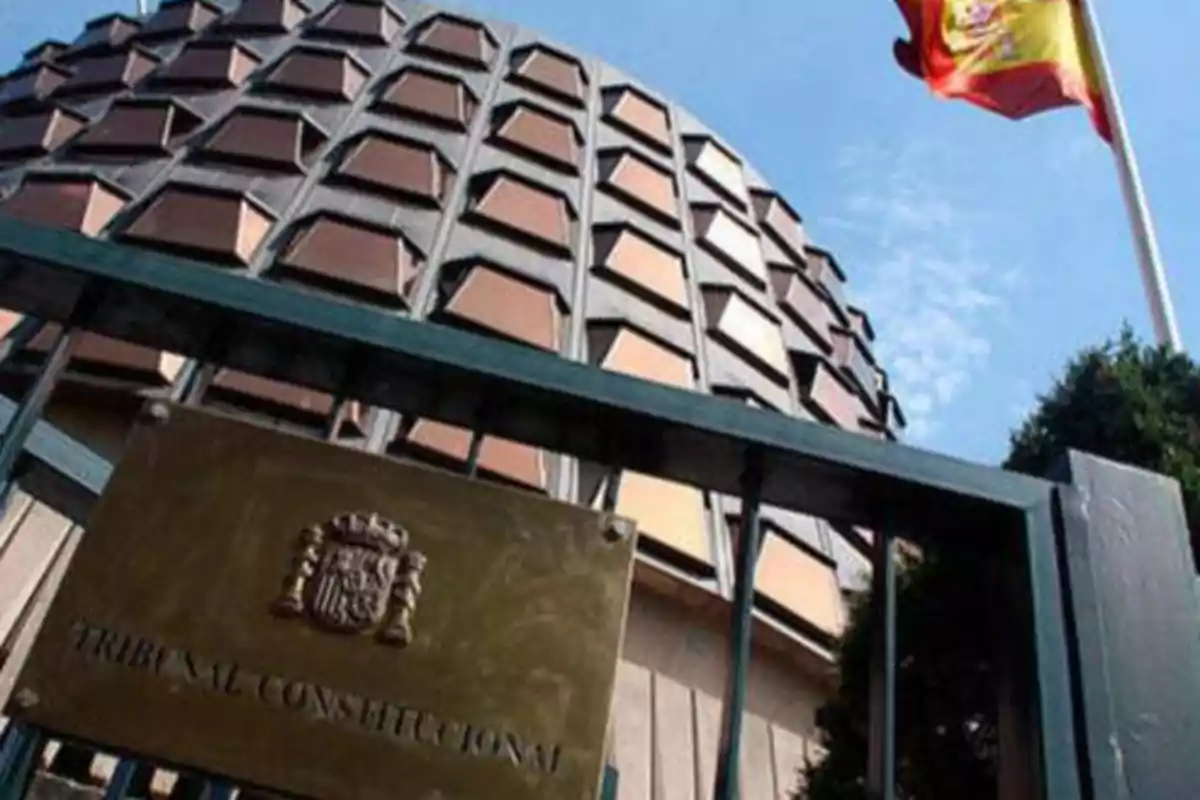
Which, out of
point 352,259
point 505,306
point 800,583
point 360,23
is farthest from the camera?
point 360,23

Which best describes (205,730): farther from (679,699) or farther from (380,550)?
(679,699)

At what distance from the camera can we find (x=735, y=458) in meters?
1.91

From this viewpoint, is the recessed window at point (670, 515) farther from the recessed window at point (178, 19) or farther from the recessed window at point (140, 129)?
the recessed window at point (178, 19)

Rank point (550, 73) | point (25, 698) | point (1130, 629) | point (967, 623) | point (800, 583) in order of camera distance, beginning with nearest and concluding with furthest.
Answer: point (25, 698)
point (1130, 629)
point (967, 623)
point (800, 583)
point (550, 73)

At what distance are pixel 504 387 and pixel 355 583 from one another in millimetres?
338

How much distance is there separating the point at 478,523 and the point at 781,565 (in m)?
10.7

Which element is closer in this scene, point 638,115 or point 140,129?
point 140,129

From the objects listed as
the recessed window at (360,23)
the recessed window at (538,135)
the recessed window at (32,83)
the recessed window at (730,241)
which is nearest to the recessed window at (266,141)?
the recessed window at (538,135)

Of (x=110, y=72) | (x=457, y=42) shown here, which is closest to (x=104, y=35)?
(x=110, y=72)

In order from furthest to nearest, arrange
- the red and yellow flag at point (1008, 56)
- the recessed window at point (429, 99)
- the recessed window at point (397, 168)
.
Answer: the recessed window at point (429, 99) → the recessed window at point (397, 168) → the red and yellow flag at point (1008, 56)

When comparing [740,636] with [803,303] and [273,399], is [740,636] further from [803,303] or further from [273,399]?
[803,303]

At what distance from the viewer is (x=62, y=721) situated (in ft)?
5.56

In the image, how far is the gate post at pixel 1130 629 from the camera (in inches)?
66.6

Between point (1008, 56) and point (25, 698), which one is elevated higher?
point (1008, 56)
